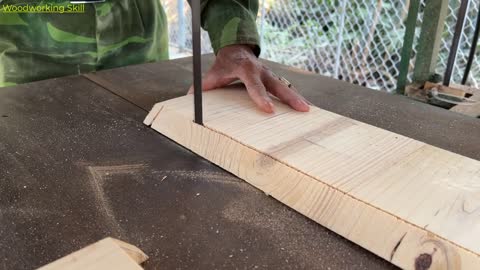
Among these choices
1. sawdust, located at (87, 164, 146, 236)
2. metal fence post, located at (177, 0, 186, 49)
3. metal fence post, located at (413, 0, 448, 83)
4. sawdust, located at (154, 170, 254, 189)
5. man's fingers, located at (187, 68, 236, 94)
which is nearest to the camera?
sawdust, located at (87, 164, 146, 236)

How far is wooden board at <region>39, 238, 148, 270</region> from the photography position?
41 cm

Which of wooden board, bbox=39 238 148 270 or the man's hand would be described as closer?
wooden board, bbox=39 238 148 270

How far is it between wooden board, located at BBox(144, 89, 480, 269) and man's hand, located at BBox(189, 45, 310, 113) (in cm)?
3

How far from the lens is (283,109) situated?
773mm

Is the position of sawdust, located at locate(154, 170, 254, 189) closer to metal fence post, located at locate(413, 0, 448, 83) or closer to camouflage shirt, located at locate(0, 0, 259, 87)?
camouflage shirt, located at locate(0, 0, 259, 87)

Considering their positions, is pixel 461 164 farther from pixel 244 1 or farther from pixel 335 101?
pixel 244 1

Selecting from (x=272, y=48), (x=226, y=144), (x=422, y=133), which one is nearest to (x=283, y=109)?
(x=226, y=144)

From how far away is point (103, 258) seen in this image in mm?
417

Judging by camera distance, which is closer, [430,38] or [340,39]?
[430,38]

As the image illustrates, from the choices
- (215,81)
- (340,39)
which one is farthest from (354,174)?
(340,39)

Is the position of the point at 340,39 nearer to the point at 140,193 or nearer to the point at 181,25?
the point at 181,25

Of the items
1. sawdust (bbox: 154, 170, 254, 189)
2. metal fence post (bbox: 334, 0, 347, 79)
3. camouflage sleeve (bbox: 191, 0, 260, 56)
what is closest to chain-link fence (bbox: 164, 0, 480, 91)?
metal fence post (bbox: 334, 0, 347, 79)

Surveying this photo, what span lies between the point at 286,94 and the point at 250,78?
10 centimetres

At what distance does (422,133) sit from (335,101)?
234 mm
